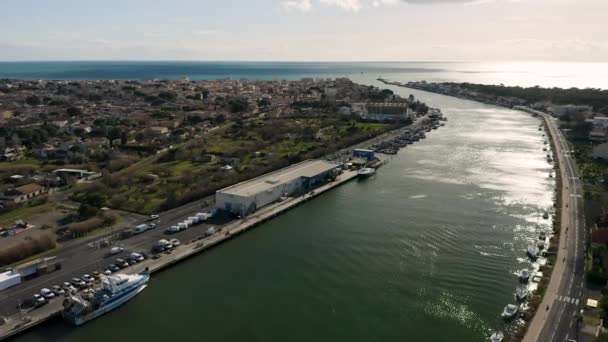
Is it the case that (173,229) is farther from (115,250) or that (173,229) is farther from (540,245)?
(540,245)

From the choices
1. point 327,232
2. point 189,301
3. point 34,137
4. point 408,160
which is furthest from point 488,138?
point 34,137

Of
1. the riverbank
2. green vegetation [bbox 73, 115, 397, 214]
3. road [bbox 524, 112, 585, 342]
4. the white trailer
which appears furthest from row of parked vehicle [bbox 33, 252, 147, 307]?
road [bbox 524, 112, 585, 342]

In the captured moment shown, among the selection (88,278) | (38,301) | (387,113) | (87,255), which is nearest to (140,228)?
(87,255)

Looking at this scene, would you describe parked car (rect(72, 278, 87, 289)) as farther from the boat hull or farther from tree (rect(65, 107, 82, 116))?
tree (rect(65, 107, 82, 116))

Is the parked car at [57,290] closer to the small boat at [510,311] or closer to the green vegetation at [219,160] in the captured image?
the green vegetation at [219,160]

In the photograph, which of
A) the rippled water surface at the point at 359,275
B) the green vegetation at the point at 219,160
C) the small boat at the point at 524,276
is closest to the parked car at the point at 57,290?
the rippled water surface at the point at 359,275

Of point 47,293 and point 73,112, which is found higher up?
point 73,112

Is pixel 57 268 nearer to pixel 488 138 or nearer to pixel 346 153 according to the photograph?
pixel 346 153
